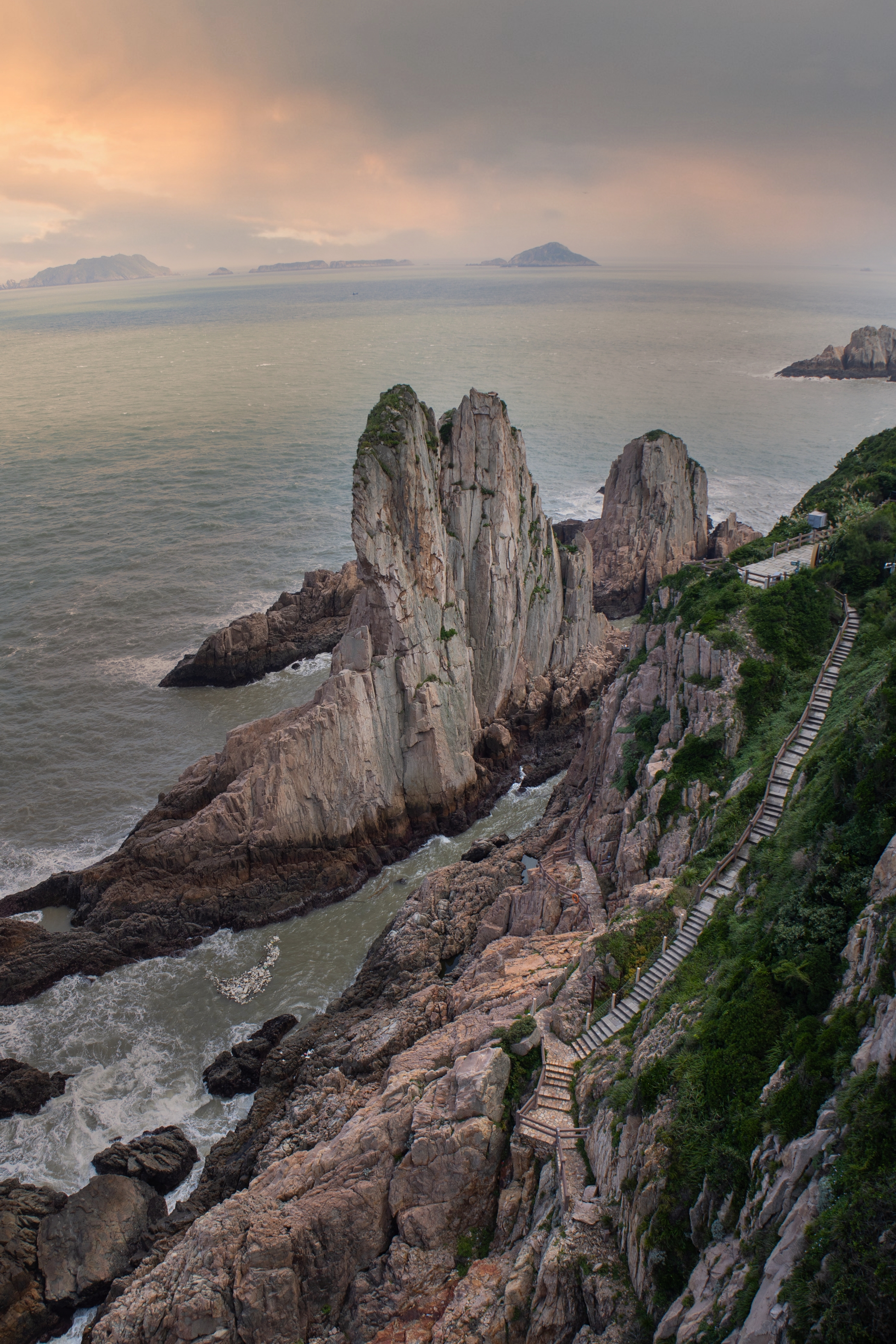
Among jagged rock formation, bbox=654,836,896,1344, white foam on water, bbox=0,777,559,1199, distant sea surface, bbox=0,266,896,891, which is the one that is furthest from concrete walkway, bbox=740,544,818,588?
distant sea surface, bbox=0,266,896,891

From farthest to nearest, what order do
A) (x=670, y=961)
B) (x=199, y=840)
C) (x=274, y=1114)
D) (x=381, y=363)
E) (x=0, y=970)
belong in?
(x=381, y=363) < (x=199, y=840) < (x=0, y=970) < (x=274, y=1114) < (x=670, y=961)

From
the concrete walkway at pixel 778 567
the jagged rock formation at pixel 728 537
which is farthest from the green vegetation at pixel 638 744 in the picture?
the jagged rock formation at pixel 728 537

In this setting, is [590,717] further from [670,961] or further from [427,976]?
[670,961]

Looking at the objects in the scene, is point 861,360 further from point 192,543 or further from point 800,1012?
point 800,1012

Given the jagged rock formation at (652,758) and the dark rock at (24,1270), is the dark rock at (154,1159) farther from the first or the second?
the jagged rock formation at (652,758)

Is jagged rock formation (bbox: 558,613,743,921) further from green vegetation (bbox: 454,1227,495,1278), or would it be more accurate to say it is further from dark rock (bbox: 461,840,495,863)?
green vegetation (bbox: 454,1227,495,1278)

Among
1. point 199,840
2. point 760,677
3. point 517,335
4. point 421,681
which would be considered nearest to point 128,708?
point 199,840
